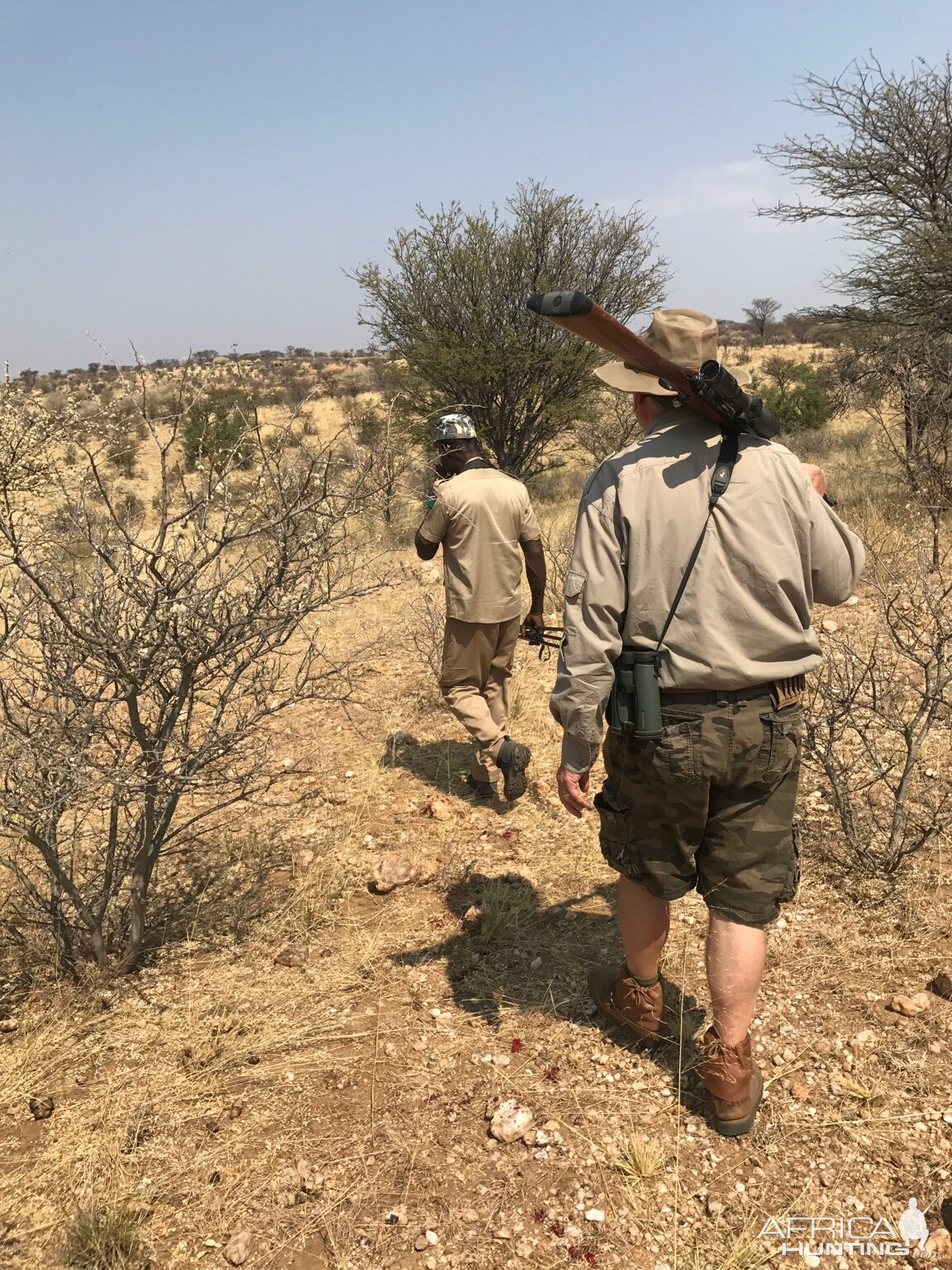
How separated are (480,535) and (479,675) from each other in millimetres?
653

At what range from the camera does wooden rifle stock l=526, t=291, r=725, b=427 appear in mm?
1525

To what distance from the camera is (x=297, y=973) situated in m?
2.54

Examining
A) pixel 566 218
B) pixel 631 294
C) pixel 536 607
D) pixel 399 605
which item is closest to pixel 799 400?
pixel 631 294

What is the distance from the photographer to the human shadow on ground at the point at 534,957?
2189mm

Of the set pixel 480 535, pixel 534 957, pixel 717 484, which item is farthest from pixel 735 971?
pixel 480 535

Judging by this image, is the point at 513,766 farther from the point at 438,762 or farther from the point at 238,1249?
the point at 238,1249

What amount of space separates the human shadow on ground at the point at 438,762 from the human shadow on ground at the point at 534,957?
29.1 inches

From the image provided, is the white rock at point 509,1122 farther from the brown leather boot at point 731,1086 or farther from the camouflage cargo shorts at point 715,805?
the camouflage cargo shorts at point 715,805

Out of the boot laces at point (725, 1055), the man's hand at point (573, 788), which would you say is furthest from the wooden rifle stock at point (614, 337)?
the boot laces at point (725, 1055)

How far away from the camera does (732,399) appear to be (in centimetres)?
163

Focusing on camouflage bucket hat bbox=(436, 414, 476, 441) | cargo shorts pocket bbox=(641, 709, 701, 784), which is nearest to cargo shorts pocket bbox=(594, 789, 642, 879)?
cargo shorts pocket bbox=(641, 709, 701, 784)

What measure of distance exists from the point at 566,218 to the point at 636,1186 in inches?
428

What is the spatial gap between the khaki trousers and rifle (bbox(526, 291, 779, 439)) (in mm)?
1922

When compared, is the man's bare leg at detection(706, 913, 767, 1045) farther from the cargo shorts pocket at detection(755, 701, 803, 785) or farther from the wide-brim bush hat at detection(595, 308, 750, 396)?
the wide-brim bush hat at detection(595, 308, 750, 396)
